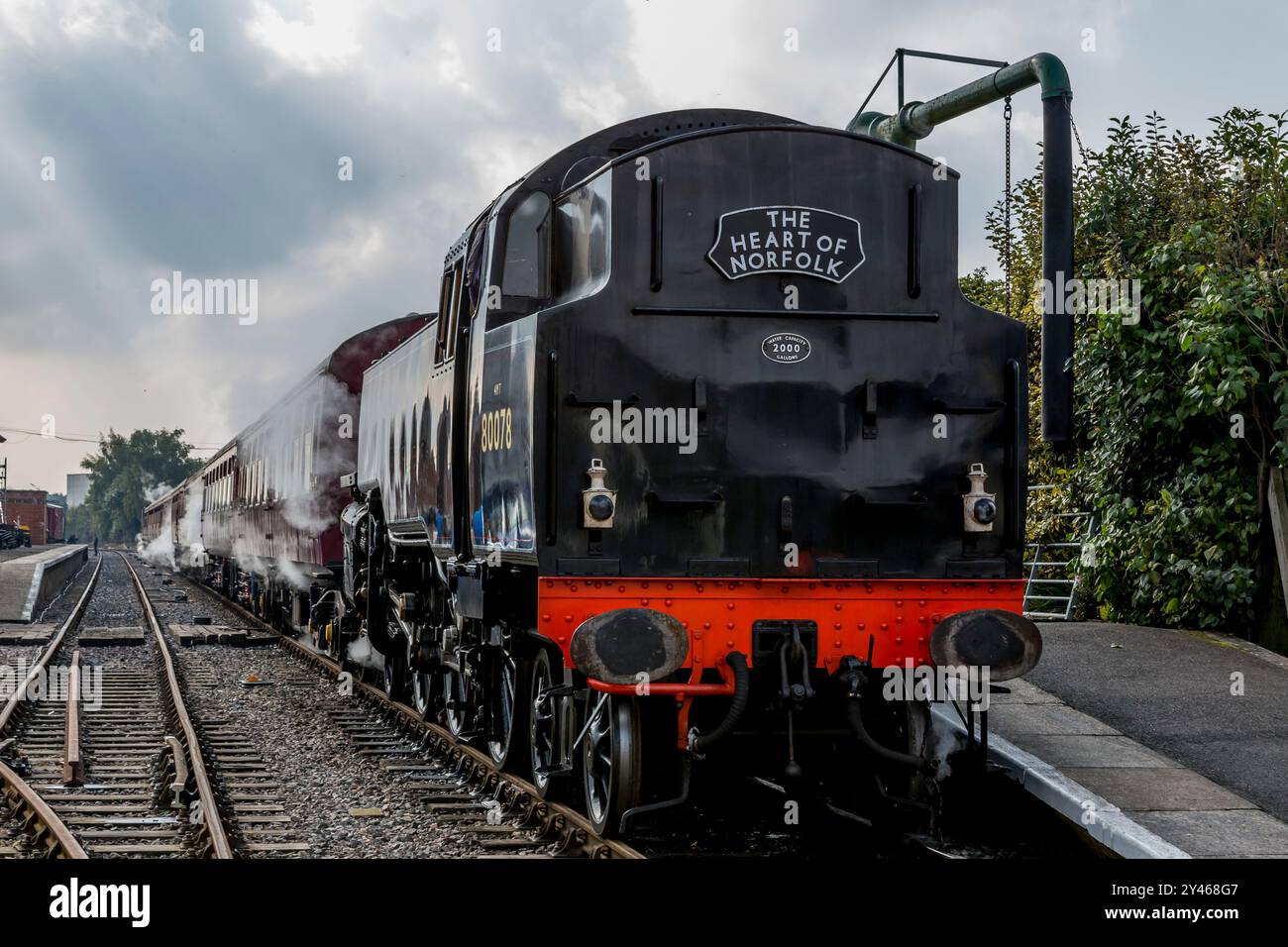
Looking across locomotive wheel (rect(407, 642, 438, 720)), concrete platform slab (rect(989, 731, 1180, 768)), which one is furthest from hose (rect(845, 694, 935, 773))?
locomotive wheel (rect(407, 642, 438, 720))

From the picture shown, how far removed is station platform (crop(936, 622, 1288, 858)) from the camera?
254 inches

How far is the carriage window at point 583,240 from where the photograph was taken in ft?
21.3

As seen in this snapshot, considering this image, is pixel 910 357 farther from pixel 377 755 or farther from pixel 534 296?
pixel 377 755

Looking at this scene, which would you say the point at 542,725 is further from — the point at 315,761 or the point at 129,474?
the point at 129,474

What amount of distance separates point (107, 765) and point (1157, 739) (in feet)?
23.7

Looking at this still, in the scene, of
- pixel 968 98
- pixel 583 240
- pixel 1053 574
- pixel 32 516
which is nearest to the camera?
pixel 583 240

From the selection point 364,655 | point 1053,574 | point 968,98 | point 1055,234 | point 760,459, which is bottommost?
point 364,655

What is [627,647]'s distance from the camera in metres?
5.95

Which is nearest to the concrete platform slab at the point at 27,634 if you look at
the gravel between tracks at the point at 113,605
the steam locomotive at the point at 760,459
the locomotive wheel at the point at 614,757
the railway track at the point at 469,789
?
the gravel between tracks at the point at 113,605

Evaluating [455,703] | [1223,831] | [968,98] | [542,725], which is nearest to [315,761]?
[455,703]

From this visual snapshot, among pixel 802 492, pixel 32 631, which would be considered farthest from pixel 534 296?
pixel 32 631

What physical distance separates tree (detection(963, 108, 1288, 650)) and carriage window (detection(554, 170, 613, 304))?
239 inches

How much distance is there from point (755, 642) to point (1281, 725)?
4.21 m
